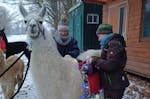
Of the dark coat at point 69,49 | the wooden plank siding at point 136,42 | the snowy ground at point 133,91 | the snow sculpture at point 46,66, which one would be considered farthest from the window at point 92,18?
the snow sculpture at point 46,66

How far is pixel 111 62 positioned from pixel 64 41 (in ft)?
3.66

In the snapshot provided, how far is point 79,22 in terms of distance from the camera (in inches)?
495

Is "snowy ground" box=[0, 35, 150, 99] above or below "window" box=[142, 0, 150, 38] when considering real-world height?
below

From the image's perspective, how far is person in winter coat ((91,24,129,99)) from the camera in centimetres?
242

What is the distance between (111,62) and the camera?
2414 millimetres

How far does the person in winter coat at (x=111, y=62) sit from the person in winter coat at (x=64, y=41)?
0.76 meters

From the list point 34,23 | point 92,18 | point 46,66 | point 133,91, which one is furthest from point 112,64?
point 92,18

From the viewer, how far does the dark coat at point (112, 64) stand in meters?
2.41

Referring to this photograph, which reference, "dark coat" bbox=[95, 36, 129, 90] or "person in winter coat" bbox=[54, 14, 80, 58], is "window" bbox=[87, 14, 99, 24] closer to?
"person in winter coat" bbox=[54, 14, 80, 58]

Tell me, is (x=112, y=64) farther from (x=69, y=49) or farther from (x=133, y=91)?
(x=133, y=91)

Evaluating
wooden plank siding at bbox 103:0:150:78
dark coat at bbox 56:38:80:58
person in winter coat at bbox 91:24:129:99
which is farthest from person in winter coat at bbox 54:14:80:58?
wooden plank siding at bbox 103:0:150:78

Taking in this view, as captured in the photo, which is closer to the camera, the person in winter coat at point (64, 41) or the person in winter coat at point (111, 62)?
the person in winter coat at point (111, 62)

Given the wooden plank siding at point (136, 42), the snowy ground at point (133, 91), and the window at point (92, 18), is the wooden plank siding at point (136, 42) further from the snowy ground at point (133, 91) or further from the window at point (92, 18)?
the window at point (92, 18)

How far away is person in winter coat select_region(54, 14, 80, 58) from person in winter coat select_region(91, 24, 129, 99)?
2.48ft
